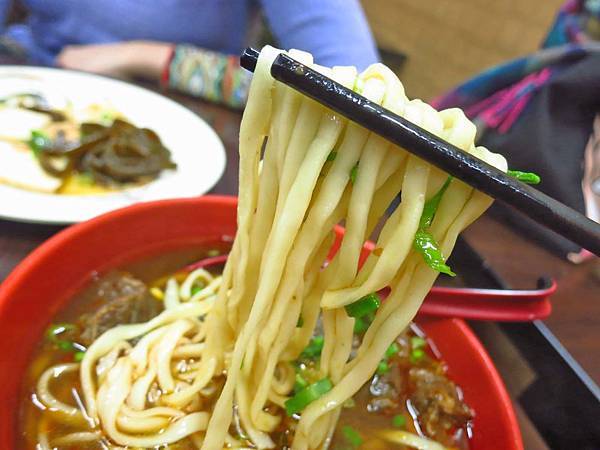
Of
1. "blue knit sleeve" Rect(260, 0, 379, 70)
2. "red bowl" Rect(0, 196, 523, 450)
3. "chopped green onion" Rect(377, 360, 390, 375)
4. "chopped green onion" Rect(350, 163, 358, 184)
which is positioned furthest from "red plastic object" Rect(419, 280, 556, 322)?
"blue knit sleeve" Rect(260, 0, 379, 70)

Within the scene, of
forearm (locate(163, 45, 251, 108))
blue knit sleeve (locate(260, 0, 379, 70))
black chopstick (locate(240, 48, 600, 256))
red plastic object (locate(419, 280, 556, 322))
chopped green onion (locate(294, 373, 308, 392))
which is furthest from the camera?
blue knit sleeve (locate(260, 0, 379, 70))

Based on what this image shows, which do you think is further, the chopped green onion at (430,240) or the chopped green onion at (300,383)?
the chopped green onion at (300,383)

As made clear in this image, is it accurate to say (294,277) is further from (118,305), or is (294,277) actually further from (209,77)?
(209,77)

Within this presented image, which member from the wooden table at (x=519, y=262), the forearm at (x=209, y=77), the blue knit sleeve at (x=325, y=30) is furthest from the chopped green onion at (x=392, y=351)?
the blue knit sleeve at (x=325, y=30)

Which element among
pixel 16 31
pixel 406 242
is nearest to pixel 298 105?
pixel 406 242

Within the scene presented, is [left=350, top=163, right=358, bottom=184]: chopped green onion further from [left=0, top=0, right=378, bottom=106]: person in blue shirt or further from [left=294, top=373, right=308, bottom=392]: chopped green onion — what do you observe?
[left=0, top=0, right=378, bottom=106]: person in blue shirt

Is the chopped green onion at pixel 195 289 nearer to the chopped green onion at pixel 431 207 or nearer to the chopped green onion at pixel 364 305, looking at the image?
the chopped green onion at pixel 364 305
